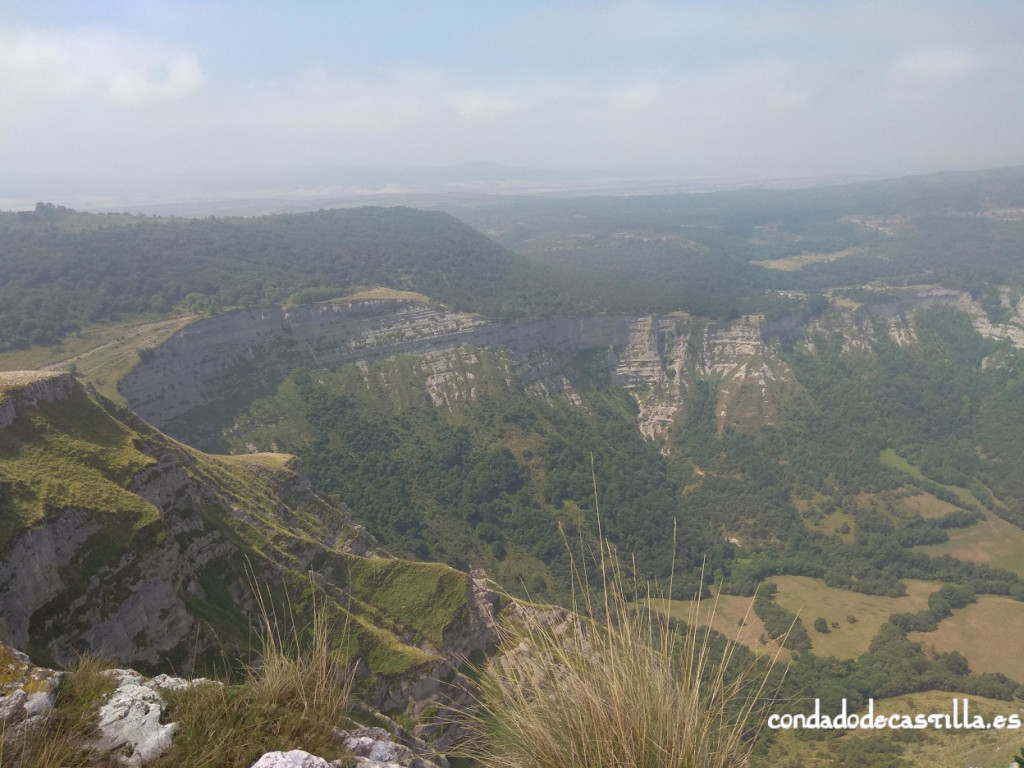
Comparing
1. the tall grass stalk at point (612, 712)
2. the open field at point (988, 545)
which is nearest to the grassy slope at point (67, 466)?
the tall grass stalk at point (612, 712)

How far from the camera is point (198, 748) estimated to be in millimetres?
7504

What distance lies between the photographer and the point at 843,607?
229 feet

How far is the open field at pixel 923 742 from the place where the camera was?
36.8 metres

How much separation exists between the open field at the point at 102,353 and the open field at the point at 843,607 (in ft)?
272

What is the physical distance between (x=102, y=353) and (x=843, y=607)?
99.8 metres

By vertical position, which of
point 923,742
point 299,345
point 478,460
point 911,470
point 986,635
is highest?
point 299,345

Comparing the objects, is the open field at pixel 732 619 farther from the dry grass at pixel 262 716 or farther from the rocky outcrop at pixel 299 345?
the dry grass at pixel 262 716

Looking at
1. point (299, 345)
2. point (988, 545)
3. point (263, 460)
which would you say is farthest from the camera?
point (299, 345)

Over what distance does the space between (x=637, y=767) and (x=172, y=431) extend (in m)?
74.9

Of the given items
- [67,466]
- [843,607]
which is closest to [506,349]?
[843,607]

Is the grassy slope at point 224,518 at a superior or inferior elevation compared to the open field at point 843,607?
superior

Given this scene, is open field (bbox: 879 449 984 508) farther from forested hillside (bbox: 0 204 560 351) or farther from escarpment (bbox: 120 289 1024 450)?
forested hillside (bbox: 0 204 560 351)

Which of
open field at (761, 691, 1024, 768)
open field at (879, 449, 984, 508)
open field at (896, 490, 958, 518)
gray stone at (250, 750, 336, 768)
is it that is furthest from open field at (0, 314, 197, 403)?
open field at (879, 449, 984, 508)

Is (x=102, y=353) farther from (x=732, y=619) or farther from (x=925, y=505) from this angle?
(x=925, y=505)
